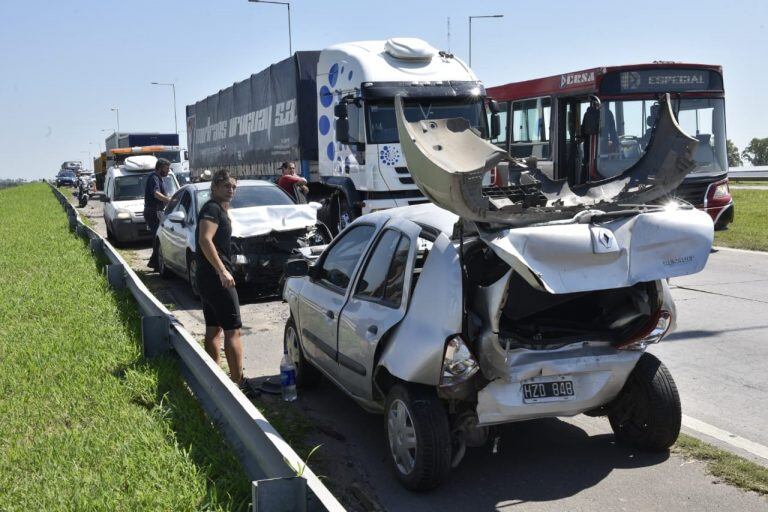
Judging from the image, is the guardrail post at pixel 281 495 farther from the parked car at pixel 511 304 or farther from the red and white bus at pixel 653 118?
the red and white bus at pixel 653 118

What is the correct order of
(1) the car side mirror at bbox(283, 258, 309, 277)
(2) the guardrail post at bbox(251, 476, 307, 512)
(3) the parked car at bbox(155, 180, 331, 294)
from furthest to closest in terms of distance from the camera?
1. (3) the parked car at bbox(155, 180, 331, 294)
2. (1) the car side mirror at bbox(283, 258, 309, 277)
3. (2) the guardrail post at bbox(251, 476, 307, 512)

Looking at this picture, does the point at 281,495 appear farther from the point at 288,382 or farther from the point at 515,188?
the point at 288,382

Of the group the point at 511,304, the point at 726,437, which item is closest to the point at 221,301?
the point at 511,304

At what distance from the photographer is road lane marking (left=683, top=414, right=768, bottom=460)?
5.29 m

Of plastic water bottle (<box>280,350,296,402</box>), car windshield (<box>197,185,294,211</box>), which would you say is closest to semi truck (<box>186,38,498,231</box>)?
car windshield (<box>197,185,294,211</box>)

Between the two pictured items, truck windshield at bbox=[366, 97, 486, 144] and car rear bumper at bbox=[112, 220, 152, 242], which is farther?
car rear bumper at bbox=[112, 220, 152, 242]

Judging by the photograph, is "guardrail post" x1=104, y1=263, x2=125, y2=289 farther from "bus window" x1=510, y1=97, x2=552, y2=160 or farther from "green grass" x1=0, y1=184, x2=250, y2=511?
"bus window" x1=510, y1=97, x2=552, y2=160

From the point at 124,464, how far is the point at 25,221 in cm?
2335

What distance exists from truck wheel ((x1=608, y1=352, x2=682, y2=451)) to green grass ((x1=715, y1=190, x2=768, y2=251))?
447 inches

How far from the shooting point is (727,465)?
197 inches

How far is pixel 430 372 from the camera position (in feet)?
15.2

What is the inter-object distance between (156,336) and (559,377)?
11.5 ft

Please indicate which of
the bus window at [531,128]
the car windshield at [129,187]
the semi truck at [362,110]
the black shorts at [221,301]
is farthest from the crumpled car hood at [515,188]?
the car windshield at [129,187]

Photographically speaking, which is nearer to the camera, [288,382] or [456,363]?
[456,363]
